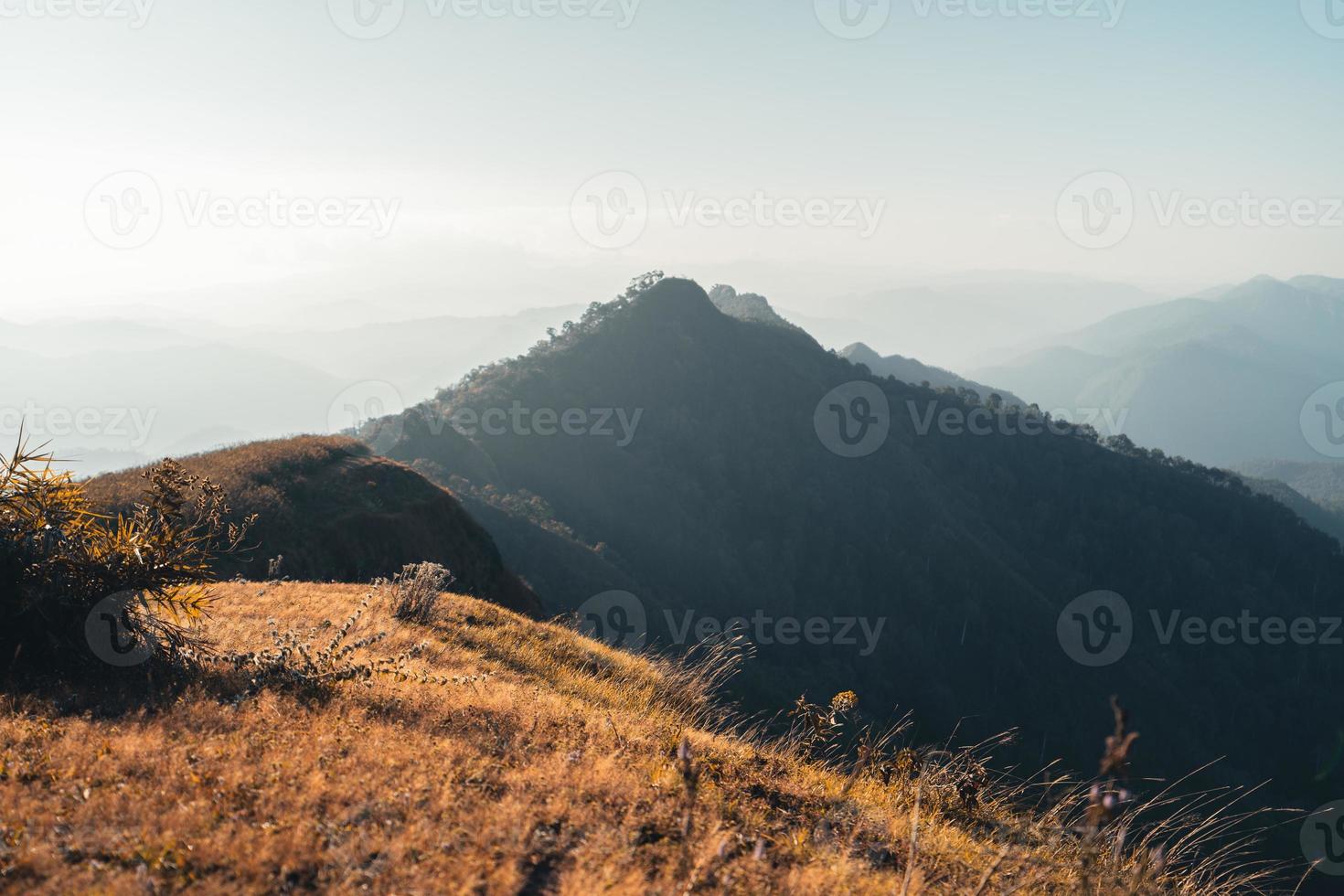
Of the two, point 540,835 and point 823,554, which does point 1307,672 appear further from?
point 540,835

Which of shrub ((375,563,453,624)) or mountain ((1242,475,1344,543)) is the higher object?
shrub ((375,563,453,624))

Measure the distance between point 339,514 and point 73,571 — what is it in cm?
1682

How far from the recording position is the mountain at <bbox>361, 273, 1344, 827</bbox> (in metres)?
84.1

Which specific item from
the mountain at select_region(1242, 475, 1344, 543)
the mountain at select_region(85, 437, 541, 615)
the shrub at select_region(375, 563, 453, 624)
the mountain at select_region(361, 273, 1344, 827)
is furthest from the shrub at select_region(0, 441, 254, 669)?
the mountain at select_region(1242, 475, 1344, 543)

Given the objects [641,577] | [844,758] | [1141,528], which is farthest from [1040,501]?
[844,758]

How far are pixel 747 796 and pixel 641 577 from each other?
278ft

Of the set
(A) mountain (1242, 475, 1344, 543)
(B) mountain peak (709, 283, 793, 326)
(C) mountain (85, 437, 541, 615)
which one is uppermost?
(B) mountain peak (709, 283, 793, 326)

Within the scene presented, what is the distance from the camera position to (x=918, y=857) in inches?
203

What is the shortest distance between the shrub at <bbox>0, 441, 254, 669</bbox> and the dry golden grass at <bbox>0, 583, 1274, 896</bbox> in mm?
829

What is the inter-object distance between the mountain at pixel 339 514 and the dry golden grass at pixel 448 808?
12087 mm

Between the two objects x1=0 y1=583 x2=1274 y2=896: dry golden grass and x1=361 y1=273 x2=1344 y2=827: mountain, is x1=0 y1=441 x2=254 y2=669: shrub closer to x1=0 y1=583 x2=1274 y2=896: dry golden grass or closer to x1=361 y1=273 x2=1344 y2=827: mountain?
x1=0 y1=583 x2=1274 y2=896: dry golden grass

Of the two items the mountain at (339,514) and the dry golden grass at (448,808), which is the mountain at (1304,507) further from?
the dry golden grass at (448,808)

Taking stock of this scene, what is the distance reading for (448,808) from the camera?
4.63m

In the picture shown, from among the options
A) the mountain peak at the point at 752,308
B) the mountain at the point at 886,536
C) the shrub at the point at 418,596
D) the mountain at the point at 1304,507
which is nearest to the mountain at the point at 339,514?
the shrub at the point at 418,596
